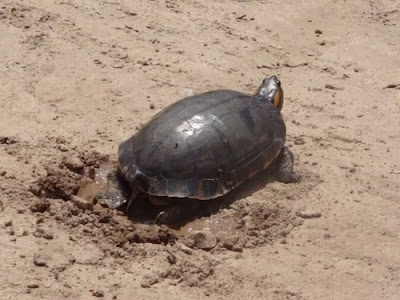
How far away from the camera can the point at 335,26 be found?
8.53 metres

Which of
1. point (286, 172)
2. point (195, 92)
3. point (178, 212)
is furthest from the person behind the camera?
point (195, 92)

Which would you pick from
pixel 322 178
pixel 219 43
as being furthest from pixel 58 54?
pixel 322 178

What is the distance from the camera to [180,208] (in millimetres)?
5762

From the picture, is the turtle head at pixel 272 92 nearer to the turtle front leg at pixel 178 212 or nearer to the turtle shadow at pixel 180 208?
the turtle shadow at pixel 180 208

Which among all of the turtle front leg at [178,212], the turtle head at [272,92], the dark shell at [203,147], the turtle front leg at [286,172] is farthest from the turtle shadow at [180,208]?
the turtle head at [272,92]

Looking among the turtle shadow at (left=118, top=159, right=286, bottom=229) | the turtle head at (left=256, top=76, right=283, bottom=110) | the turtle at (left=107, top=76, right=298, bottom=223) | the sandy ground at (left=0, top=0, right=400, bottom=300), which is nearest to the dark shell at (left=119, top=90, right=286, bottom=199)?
the turtle at (left=107, top=76, right=298, bottom=223)

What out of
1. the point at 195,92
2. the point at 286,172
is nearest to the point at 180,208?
the point at 286,172

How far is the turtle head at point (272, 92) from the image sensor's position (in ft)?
22.3

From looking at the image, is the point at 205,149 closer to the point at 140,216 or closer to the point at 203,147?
the point at 203,147

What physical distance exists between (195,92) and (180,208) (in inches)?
67.9

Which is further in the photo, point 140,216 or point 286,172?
point 286,172

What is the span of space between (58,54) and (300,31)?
262 cm

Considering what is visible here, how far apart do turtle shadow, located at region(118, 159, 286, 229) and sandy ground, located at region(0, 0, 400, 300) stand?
7 cm

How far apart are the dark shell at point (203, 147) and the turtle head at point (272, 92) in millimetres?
418
